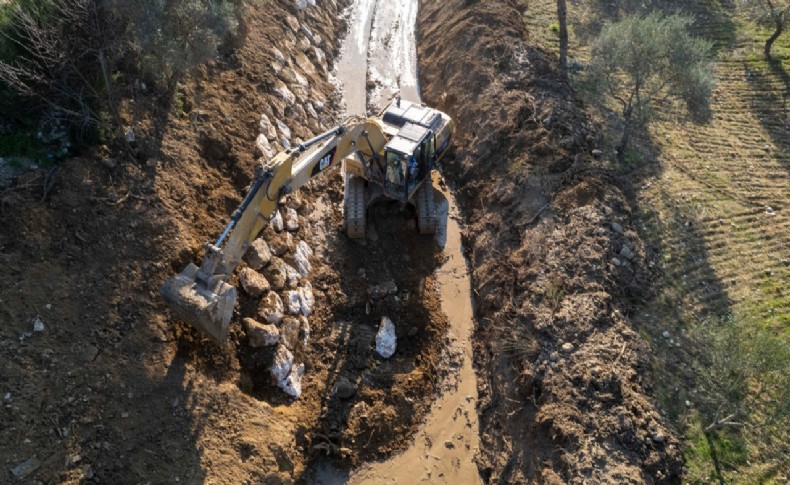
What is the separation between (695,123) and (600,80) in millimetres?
4093

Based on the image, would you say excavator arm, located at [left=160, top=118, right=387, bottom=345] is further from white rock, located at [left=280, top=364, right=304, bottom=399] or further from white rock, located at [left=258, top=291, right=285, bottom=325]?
white rock, located at [left=280, top=364, right=304, bottom=399]

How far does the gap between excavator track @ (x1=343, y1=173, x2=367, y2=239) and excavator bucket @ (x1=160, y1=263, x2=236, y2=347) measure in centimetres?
527

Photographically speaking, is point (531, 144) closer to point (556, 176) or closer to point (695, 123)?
point (556, 176)

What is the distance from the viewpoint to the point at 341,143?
41.9ft

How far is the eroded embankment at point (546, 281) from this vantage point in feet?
35.3

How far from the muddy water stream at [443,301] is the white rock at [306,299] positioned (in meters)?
3.62

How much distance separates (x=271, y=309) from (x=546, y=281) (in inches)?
268

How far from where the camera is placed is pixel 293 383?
11.9 metres

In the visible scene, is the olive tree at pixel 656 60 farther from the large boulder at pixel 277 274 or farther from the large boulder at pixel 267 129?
the large boulder at pixel 277 274

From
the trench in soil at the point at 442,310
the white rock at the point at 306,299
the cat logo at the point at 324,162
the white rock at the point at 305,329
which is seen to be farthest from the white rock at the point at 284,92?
the white rock at the point at 305,329

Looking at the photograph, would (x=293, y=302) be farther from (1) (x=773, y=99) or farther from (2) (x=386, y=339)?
(1) (x=773, y=99)

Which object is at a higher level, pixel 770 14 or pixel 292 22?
pixel 292 22

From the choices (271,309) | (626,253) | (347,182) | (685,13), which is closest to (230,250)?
(271,309)

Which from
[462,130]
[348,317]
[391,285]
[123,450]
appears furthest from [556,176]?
[123,450]
